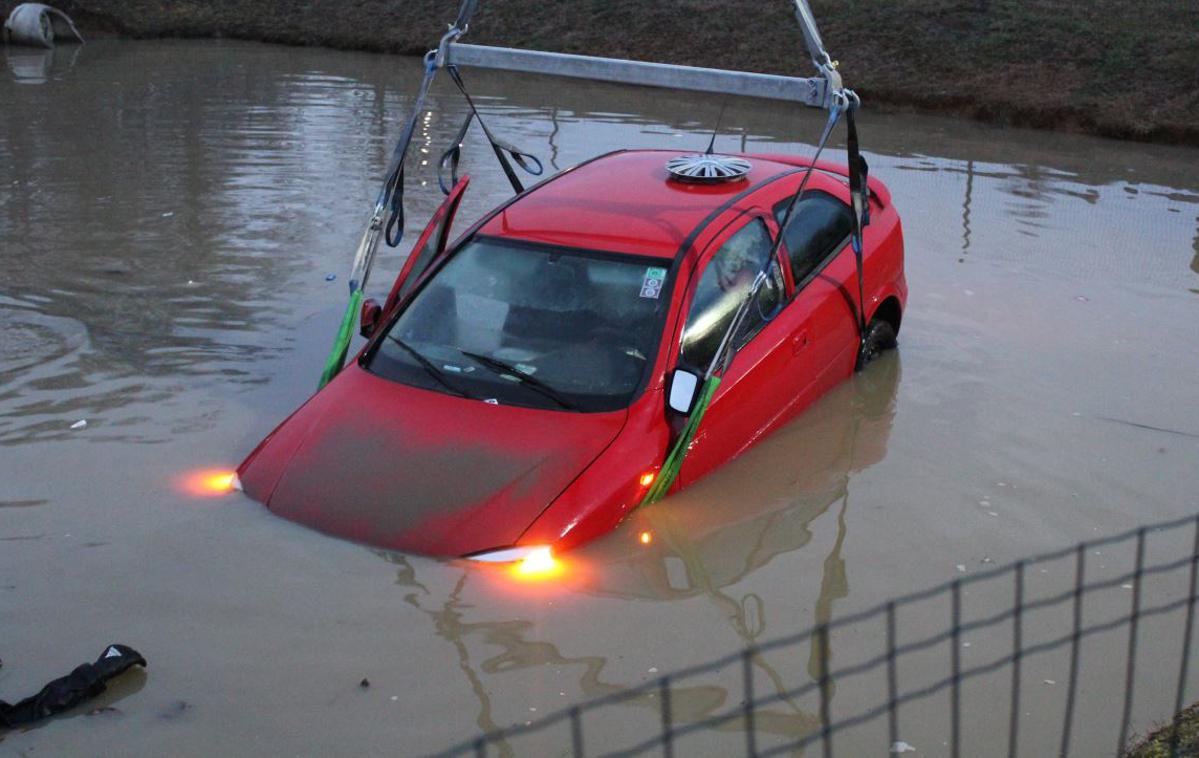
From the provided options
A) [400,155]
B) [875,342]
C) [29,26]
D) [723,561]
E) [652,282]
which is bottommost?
[723,561]

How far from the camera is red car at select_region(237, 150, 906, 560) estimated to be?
5.93m

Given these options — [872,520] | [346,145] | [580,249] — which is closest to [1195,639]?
[872,520]

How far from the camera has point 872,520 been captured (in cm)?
674

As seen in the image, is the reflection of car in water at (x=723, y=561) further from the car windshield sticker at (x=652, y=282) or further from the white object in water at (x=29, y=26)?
the white object in water at (x=29, y=26)

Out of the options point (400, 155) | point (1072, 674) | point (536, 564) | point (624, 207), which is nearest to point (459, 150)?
point (400, 155)

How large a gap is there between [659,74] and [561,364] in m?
1.90

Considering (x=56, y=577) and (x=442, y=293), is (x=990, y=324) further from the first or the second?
(x=56, y=577)

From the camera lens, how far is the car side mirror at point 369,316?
7352mm

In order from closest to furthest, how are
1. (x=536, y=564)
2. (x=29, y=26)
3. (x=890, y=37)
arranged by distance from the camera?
(x=536, y=564)
(x=890, y=37)
(x=29, y=26)

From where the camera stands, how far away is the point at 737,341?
6.93m

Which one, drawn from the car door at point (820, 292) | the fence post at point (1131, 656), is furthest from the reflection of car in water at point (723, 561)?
the fence post at point (1131, 656)

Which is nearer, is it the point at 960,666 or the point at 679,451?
the point at 960,666

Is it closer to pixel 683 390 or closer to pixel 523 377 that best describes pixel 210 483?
pixel 523 377

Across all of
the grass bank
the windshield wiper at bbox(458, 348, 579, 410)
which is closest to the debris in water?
the windshield wiper at bbox(458, 348, 579, 410)
